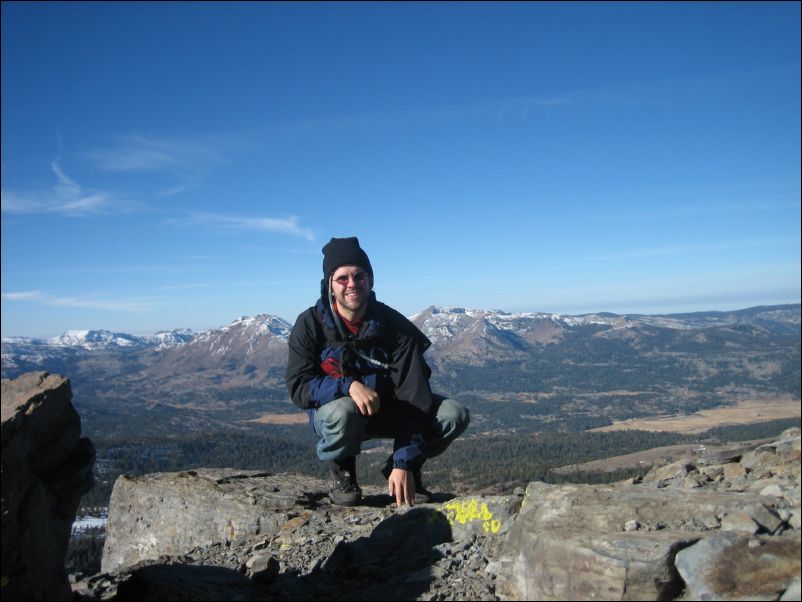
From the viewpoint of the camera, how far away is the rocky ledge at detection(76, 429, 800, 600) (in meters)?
3.77

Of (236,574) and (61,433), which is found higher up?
(61,433)

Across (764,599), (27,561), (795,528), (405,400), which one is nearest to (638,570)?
(764,599)

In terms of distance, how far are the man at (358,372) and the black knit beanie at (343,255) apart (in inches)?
0.6

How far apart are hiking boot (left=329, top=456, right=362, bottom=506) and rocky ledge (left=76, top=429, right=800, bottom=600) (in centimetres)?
19

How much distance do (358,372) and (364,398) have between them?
62 centimetres

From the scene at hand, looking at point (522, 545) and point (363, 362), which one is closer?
point (522, 545)

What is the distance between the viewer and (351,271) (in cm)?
703

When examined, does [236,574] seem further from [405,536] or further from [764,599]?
[764,599]

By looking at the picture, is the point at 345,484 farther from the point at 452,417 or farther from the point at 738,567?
the point at 738,567

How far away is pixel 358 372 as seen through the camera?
713 cm

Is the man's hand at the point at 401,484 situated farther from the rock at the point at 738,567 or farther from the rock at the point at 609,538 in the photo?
the rock at the point at 738,567

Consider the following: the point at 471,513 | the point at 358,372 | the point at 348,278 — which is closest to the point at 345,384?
the point at 358,372

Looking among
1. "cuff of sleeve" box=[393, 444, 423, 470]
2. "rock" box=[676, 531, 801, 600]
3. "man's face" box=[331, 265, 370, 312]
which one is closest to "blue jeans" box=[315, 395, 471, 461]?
"cuff of sleeve" box=[393, 444, 423, 470]

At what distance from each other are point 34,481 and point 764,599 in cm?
560
